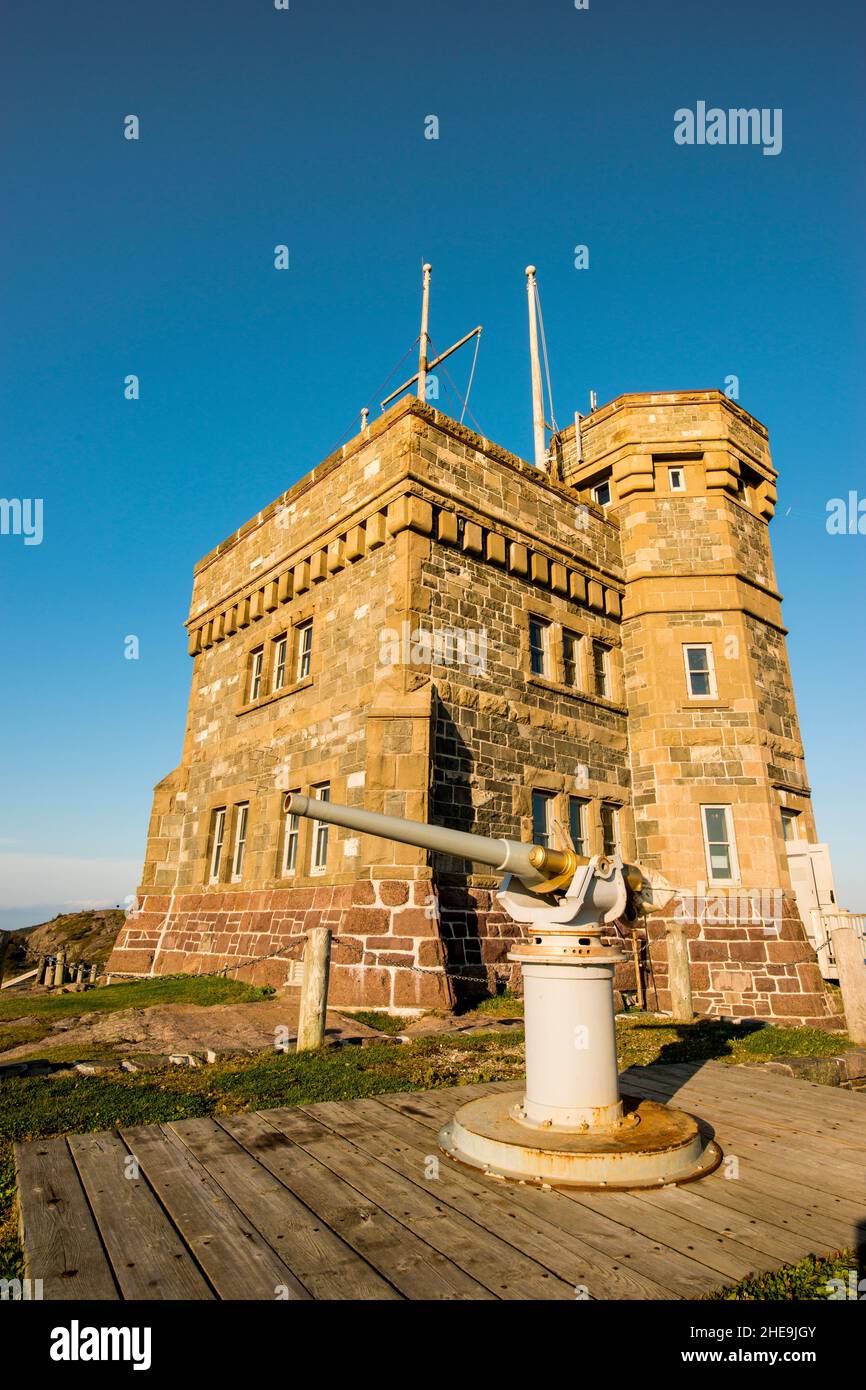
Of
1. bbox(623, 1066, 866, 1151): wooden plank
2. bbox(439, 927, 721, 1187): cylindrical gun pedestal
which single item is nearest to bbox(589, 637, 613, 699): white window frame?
bbox(623, 1066, 866, 1151): wooden plank

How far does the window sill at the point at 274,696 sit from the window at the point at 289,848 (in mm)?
2546

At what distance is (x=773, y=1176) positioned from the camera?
346 cm

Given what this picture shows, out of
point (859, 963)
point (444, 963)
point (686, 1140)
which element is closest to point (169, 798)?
point (444, 963)

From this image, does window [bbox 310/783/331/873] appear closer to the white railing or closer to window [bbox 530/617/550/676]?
window [bbox 530/617/550/676]

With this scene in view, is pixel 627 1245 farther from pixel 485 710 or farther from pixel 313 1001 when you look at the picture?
pixel 485 710

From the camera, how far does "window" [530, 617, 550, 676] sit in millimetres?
14250

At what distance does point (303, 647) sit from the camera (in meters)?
14.9

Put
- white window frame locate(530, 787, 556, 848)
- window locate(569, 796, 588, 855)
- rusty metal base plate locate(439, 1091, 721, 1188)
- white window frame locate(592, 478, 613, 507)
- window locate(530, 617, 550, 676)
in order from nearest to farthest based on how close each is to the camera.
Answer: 1. rusty metal base plate locate(439, 1091, 721, 1188)
2. white window frame locate(530, 787, 556, 848)
3. window locate(569, 796, 588, 855)
4. window locate(530, 617, 550, 676)
5. white window frame locate(592, 478, 613, 507)

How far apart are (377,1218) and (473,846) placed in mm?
1697

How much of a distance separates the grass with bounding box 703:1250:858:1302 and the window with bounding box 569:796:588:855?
431 inches

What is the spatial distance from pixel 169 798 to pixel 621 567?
11.8 metres

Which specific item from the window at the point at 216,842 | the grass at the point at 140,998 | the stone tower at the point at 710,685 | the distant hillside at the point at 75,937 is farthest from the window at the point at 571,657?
the distant hillside at the point at 75,937

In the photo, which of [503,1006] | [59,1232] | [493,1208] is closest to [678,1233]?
[493,1208]
